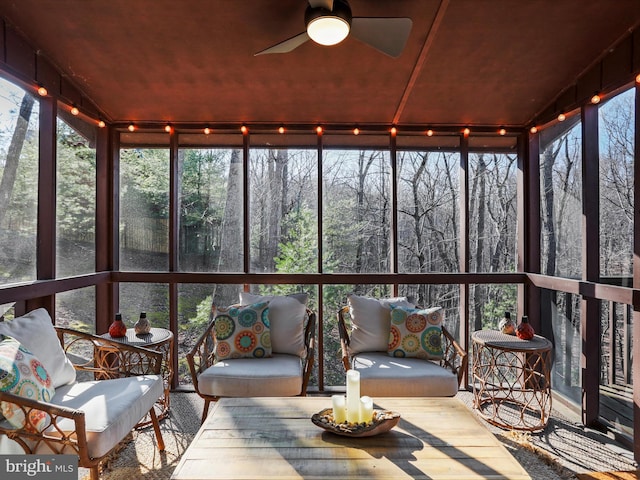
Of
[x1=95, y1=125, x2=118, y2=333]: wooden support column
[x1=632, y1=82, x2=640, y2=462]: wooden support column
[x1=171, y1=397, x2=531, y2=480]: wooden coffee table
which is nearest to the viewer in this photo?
[x1=171, y1=397, x2=531, y2=480]: wooden coffee table

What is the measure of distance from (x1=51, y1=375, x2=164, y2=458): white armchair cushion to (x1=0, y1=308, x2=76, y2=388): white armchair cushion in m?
0.09

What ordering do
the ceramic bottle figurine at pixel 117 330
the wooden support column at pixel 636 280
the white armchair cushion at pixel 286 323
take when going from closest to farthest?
the wooden support column at pixel 636 280 → the ceramic bottle figurine at pixel 117 330 → the white armchair cushion at pixel 286 323

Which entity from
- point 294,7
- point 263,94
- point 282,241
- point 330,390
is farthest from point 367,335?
point 294,7

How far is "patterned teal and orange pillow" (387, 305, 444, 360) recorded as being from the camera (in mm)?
3207

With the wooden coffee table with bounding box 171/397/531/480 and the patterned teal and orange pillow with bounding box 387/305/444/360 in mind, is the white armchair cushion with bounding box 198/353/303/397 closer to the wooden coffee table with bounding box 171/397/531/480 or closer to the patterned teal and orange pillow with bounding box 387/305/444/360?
the wooden coffee table with bounding box 171/397/531/480

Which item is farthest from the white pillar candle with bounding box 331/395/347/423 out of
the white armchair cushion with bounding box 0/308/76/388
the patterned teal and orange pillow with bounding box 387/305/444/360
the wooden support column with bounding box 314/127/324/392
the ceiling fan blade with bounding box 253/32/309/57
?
the ceiling fan blade with bounding box 253/32/309/57

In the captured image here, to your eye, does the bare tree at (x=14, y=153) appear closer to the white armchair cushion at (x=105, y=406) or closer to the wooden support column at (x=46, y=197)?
the wooden support column at (x=46, y=197)

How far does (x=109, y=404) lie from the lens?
87.4 inches

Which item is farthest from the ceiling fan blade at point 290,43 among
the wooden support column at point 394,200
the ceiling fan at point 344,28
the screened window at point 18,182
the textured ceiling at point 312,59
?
the screened window at point 18,182

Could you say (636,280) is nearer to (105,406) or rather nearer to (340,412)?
(340,412)

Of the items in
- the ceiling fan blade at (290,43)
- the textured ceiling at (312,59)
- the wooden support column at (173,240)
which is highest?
the textured ceiling at (312,59)

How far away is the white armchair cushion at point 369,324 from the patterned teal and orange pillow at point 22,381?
213 cm

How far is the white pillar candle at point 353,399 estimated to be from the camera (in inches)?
78.7

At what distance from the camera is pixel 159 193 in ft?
12.9
